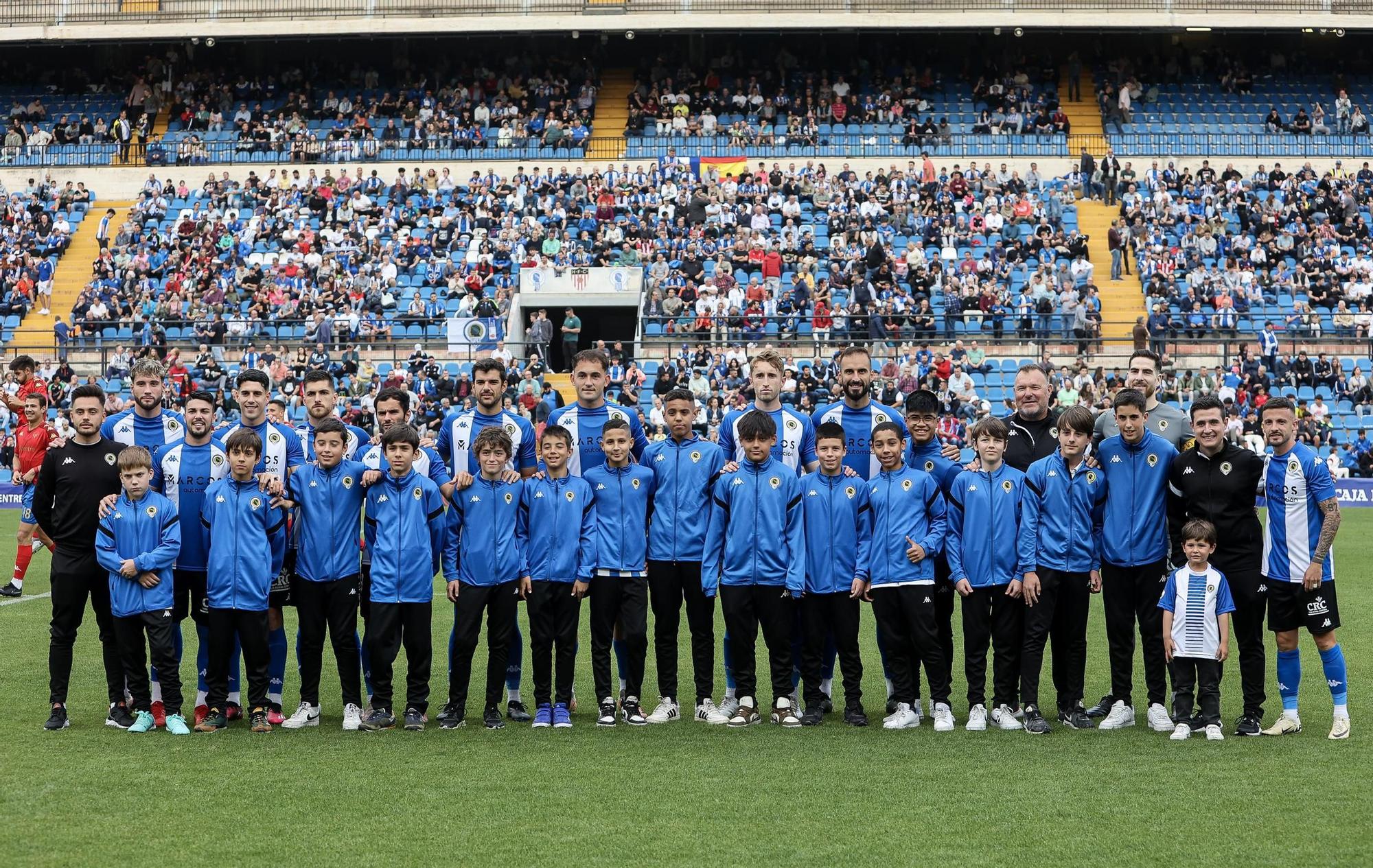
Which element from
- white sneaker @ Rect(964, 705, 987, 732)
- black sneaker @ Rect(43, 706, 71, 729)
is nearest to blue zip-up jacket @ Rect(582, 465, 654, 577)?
white sneaker @ Rect(964, 705, 987, 732)

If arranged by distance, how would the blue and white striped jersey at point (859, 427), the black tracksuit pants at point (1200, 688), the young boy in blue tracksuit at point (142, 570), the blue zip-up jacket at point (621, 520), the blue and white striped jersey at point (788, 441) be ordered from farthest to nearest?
the blue and white striped jersey at point (859, 427), the blue and white striped jersey at point (788, 441), the blue zip-up jacket at point (621, 520), the young boy in blue tracksuit at point (142, 570), the black tracksuit pants at point (1200, 688)

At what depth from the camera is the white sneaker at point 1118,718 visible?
27.6 feet

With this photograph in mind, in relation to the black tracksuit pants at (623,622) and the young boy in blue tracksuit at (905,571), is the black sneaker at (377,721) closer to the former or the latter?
the black tracksuit pants at (623,622)

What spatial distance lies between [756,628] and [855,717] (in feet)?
2.54

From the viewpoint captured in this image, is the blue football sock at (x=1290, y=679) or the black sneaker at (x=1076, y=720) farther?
the black sneaker at (x=1076, y=720)

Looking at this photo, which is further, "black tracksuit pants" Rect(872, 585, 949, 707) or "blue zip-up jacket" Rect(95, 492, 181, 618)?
"black tracksuit pants" Rect(872, 585, 949, 707)

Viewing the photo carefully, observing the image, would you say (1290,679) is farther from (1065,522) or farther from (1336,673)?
(1065,522)

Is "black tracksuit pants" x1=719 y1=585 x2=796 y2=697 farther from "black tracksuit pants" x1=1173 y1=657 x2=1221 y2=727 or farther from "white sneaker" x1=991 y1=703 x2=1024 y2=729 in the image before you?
"black tracksuit pants" x1=1173 y1=657 x2=1221 y2=727

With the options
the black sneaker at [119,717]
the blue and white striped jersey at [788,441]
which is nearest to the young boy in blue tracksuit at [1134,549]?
the blue and white striped jersey at [788,441]

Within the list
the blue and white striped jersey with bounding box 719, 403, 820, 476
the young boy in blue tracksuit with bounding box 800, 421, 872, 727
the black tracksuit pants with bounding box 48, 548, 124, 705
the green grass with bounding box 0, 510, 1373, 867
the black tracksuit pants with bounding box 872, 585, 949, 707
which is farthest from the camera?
the blue and white striped jersey with bounding box 719, 403, 820, 476

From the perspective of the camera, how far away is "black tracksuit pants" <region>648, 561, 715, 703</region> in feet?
28.8

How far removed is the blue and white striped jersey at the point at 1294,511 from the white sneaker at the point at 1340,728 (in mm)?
756

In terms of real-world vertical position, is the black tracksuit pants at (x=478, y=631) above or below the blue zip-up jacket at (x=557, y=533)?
below

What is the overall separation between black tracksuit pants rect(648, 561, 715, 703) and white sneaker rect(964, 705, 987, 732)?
5.03 ft
